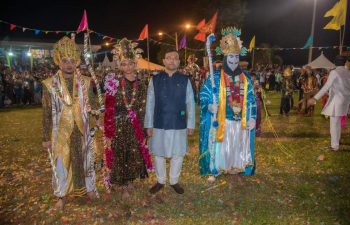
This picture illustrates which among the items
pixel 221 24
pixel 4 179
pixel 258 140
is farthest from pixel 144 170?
pixel 221 24

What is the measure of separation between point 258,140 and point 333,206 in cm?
394

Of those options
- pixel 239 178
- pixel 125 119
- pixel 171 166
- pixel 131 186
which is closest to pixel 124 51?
pixel 125 119

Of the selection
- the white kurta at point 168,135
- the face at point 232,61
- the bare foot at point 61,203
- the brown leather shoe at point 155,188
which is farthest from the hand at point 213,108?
the bare foot at point 61,203

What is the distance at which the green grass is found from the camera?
3777 millimetres

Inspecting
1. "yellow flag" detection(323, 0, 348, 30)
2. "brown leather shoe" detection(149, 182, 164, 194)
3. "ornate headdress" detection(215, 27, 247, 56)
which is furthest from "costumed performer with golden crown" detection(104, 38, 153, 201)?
"yellow flag" detection(323, 0, 348, 30)

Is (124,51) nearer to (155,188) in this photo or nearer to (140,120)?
(140,120)

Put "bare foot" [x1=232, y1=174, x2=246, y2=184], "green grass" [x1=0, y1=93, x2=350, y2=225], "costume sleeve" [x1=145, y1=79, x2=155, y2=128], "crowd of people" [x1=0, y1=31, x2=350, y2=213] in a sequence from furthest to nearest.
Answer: "bare foot" [x1=232, y1=174, x2=246, y2=184]
"costume sleeve" [x1=145, y1=79, x2=155, y2=128]
"crowd of people" [x1=0, y1=31, x2=350, y2=213]
"green grass" [x1=0, y1=93, x2=350, y2=225]

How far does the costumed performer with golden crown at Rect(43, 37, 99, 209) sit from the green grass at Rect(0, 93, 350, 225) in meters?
0.47

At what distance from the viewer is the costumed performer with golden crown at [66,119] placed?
12.7 feet

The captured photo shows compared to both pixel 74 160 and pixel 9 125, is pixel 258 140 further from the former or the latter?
pixel 9 125

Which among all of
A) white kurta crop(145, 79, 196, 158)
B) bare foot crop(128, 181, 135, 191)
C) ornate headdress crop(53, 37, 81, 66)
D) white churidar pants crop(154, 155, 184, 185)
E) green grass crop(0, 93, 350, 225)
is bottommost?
green grass crop(0, 93, 350, 225)

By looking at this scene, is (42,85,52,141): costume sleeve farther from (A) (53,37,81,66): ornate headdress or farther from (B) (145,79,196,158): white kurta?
(B) (145,79,196,158): white kurta

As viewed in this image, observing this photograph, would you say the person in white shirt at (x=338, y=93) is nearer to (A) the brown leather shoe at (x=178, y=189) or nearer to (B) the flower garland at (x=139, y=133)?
(A) the brown leather shoe at (x=178, y=189)

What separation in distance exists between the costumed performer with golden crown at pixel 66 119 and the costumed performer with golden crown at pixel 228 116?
6.36ft
